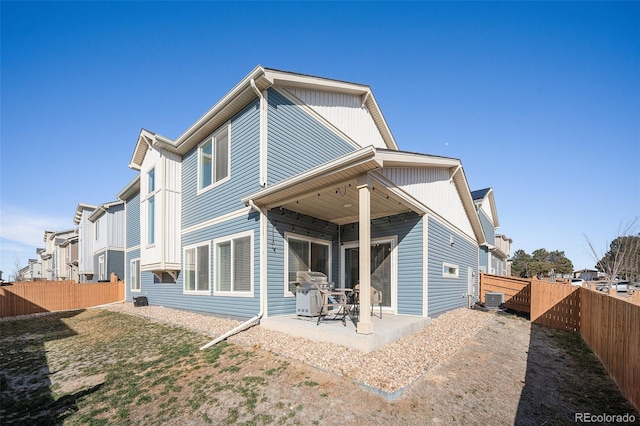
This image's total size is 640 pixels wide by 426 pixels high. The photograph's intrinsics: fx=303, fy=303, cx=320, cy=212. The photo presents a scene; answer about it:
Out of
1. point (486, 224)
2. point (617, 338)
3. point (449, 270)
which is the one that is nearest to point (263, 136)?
point (449, 270)

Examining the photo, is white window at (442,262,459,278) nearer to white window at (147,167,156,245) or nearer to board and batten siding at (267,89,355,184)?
board and batten siding at (267,89,355,184)

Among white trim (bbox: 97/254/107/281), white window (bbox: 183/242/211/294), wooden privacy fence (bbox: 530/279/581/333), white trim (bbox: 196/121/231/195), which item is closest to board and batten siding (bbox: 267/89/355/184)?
white trim (bbox: 196/121/231/195)

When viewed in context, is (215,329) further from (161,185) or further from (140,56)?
(140,56)

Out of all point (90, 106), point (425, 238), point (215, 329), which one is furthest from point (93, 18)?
point (425, 238)

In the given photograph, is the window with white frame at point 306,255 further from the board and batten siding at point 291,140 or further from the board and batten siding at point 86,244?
the board and batten siding at point 86,244

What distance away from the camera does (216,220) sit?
935 cm

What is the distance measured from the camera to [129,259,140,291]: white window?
49.3ft

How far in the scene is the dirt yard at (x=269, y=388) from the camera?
3777mm

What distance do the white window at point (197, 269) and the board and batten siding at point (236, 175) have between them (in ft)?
3.03

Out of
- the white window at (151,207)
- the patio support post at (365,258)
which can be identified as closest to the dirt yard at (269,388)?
the patio support post at (365,258)

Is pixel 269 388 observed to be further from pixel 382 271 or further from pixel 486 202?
pixel 486 202

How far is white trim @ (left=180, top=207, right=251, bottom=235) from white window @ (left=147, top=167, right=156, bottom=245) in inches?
57.0

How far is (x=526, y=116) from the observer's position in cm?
1173

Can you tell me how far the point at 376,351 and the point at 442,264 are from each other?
17.6 ft
